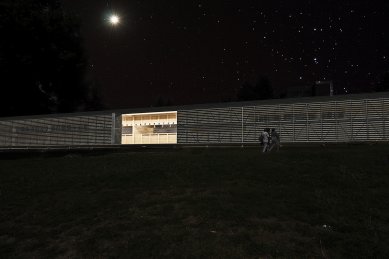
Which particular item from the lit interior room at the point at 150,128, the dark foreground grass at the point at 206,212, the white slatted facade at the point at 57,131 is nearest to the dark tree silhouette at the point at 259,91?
the lit interior room at the point at 150,128

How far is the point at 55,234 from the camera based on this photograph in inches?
355

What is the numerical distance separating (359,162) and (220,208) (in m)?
8.50

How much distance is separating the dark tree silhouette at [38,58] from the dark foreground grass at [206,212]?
119 feet

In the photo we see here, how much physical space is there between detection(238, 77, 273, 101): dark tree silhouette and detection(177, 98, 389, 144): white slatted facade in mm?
45911

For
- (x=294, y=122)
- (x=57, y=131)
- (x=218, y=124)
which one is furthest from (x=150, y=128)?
(x=294, y=122)

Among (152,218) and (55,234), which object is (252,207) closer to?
(152,218)

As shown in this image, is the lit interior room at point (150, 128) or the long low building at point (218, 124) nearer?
the long low building at point (218, 124)

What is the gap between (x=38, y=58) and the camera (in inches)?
1908

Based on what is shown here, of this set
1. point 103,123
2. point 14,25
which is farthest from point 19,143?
point 14,25

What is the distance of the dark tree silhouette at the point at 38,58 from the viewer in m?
45.0

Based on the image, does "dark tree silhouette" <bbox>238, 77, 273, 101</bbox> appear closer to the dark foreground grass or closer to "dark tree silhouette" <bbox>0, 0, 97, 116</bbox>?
"dark tree silhouette" <bbox>0, 0, 97, 116</bbox>

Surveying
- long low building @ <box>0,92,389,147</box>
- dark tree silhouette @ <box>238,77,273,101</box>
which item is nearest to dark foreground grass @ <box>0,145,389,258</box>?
long low building @ <box>0,92,389,147</box>

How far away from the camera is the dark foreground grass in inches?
291

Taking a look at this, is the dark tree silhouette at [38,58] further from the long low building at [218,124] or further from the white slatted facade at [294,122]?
the white slatted facade at [294,122]
